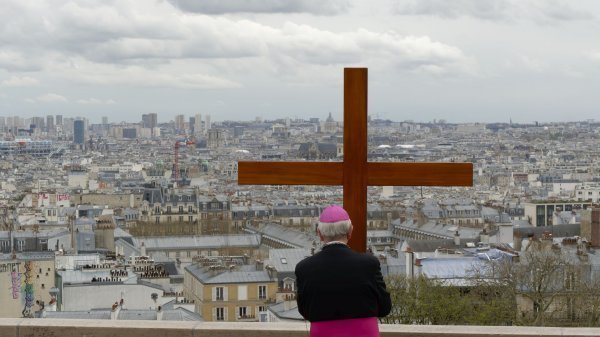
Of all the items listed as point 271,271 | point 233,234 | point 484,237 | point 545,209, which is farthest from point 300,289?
point 545,209

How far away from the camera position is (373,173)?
21.0 ft

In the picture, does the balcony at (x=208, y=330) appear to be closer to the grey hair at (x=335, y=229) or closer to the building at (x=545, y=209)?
the grey hair at (x=335, y=229)

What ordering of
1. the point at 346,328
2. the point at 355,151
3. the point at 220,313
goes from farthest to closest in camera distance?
the point at 220,313, the point at 355,151, the point at 346,328

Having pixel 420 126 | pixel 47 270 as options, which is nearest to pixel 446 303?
pixel 47 270

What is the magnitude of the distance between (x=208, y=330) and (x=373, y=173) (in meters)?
1.15

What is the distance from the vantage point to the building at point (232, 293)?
41906mm

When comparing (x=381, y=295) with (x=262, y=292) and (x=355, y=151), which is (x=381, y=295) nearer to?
(x=355, y=151)

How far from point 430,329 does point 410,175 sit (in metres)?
0.84

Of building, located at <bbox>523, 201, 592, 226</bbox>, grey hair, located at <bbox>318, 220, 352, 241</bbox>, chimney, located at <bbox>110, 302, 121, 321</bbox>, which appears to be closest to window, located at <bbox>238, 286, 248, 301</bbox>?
chimney, located at <bbox>110, 302, 121, 321</bbox>

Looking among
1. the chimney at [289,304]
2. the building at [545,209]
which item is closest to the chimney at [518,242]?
the chimney at [289,304]

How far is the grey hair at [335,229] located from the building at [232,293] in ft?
119

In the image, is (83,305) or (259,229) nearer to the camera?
(83,305)

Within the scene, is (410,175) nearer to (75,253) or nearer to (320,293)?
(320,293)

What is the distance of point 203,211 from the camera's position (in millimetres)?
84750
